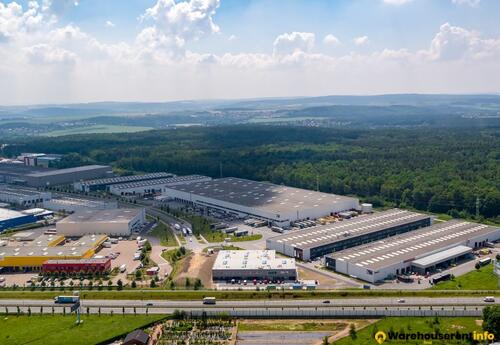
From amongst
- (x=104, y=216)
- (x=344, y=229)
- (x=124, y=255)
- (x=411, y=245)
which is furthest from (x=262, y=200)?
(x=411, y=245)

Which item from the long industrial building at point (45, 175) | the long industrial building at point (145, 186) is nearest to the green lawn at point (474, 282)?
the long industrial building at point (145, 186)

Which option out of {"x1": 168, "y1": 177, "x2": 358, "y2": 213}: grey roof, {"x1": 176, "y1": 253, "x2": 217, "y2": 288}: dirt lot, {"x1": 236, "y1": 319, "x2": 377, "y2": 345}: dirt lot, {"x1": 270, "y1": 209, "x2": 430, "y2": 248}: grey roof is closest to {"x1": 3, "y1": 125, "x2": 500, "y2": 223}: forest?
{"x1": 168, "y1": 177, "x2": 358, "y2": 213}: grey roof

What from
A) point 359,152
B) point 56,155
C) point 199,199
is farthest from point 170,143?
point 199,199

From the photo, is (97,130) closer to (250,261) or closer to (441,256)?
(250,261)

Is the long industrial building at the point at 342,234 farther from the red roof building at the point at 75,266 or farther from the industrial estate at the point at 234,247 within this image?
the red roof building at the point at 75,266

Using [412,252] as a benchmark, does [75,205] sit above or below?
above

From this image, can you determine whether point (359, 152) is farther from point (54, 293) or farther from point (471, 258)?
point (54, 293)

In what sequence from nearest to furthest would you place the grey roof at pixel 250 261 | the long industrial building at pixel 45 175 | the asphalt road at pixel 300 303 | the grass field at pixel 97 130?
the asphalt road at pixel 300 303
the grey roof at pixel 250 261
the long industrial building at pixel 45 175
the grass field at pixel 97 130
